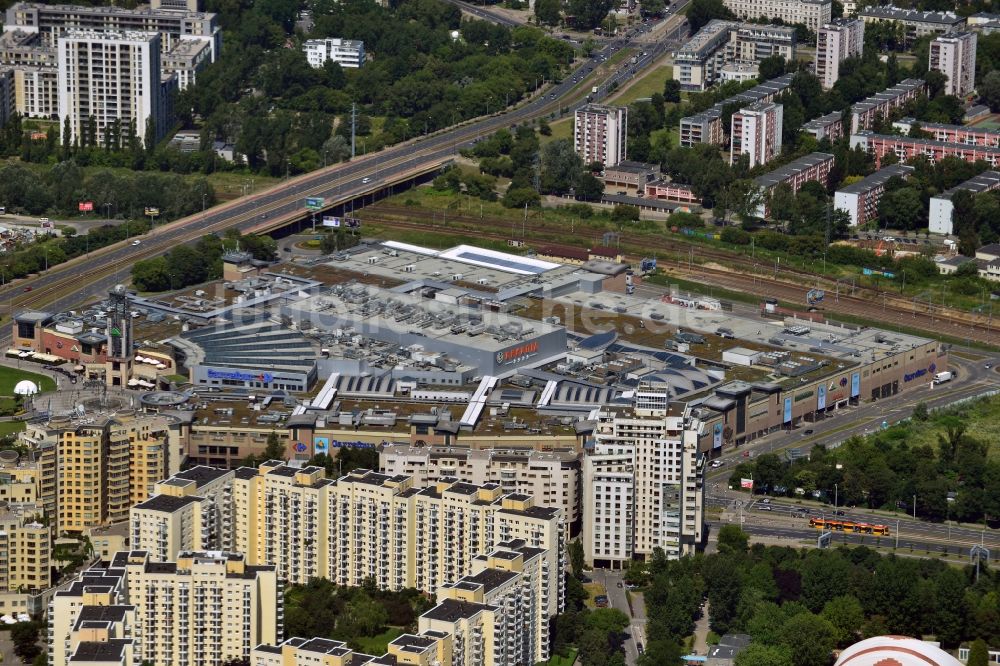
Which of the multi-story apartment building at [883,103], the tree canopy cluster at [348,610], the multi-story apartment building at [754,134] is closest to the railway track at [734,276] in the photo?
the multi-story apartment building at [754,134]

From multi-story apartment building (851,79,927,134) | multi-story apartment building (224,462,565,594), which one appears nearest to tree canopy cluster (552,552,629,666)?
multi-story apartment building (224,462,565,594)

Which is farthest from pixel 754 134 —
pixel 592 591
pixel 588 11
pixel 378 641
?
pixel 378 641

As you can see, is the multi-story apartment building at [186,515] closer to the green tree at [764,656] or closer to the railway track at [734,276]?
the green tree at [764,656]

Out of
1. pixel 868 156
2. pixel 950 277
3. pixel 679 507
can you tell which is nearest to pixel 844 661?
pixel 679 507

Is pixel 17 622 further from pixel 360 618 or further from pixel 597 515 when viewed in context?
pixel 597 515

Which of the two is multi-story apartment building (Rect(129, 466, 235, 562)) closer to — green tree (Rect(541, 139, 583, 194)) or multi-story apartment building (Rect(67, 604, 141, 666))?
multi-story apartment building (Rect(67, 604, 141, 666))
